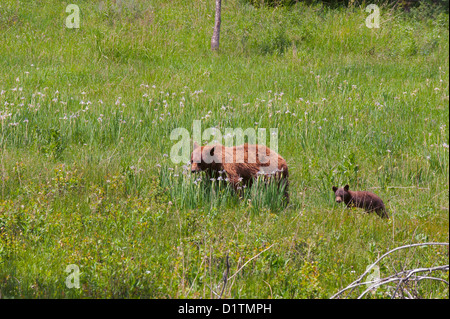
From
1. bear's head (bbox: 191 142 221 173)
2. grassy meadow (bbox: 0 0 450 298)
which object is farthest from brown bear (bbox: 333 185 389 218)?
bear's head (bbox: 191 142 221 173)

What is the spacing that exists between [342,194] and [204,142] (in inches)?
86.5

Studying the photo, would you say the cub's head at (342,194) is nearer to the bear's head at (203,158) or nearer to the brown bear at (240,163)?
the brown bear at (240,163)

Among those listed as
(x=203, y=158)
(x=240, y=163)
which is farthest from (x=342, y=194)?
(x=203, y=158)

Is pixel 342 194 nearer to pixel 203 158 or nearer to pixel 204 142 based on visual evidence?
pixel 203 158

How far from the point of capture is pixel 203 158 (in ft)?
17.1

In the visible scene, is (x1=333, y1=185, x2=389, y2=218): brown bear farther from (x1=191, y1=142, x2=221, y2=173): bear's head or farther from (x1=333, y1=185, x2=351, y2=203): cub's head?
(x1=191, y1=142, x2=221, y2=173): bear's head

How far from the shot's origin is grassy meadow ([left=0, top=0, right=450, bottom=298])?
3.70 meters

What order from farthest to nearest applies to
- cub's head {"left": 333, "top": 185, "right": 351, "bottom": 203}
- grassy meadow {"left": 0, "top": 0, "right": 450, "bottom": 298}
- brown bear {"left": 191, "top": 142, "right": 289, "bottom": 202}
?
brown bear {"left": 191, "top": 142, "right": 289, "bottom": 202}, cub's head {"left": 333, "top": 185, "right": 351, "bottom": 203}, grassy meadow {"left": 0, "top": 0, "right": 450, "bottom": 298}

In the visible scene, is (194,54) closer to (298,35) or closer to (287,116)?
(298,35)

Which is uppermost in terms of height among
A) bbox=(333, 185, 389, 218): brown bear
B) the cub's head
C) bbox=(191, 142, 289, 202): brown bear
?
bbox=(191, 142, 289, 202): brown bear

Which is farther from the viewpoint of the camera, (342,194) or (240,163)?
(240,163)

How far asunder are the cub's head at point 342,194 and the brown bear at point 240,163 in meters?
0.54

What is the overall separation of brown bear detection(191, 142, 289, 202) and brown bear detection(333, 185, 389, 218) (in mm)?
613

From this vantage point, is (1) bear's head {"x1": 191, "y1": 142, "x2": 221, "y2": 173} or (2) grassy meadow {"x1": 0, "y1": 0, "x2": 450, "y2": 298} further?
(1) bear's head {"x1": 191, "y1": 142, "x2": 221, "y2": 173}
